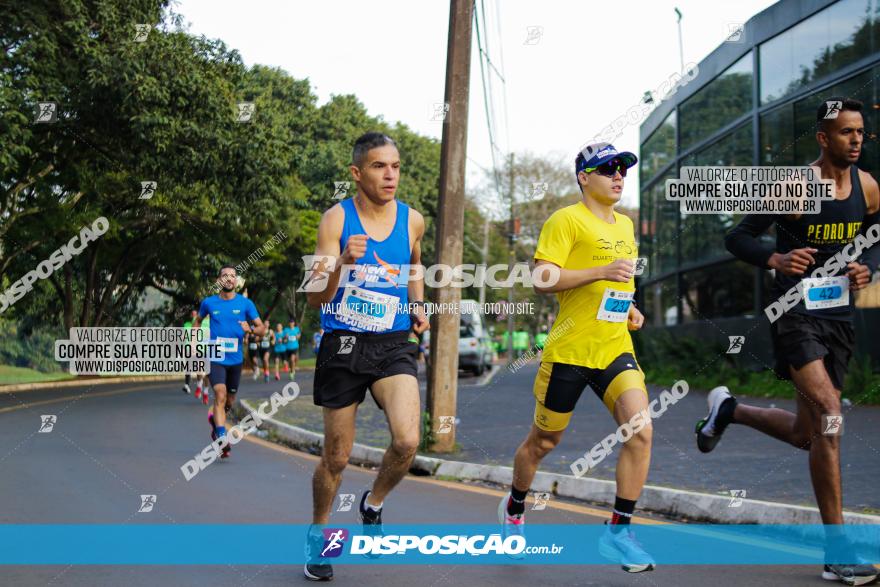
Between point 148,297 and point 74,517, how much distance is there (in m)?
45.3

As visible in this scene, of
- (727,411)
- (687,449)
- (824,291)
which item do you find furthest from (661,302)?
(824,291)

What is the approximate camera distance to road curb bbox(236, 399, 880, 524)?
657cm

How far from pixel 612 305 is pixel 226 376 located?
6.90m

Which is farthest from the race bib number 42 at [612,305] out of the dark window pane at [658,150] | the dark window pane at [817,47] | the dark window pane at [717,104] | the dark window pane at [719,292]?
the dark window pane at [658,150]

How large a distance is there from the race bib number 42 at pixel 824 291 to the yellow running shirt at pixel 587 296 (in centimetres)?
84

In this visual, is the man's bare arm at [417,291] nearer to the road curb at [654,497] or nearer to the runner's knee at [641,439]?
the runner's knee at [641,439]

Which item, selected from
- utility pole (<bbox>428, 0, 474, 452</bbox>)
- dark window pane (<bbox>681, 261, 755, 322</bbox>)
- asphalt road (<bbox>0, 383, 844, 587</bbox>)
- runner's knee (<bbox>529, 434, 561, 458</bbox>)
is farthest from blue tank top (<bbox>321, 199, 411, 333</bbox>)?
dark window pane (<bbox>681, 261, 755, 322</bbox>)

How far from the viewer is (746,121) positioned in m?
20.6

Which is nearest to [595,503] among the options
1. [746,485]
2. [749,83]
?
[746,485]

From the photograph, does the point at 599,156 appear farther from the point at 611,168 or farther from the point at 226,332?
the point at 226,332

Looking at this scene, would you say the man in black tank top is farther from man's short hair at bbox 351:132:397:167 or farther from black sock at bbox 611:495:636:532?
man's short hair at bbox 351:132:397:167

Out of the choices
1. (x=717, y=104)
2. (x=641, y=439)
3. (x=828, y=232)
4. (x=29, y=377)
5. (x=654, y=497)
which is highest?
(x=717, y=104)

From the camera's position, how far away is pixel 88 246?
34.0m

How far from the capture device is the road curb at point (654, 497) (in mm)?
6566
